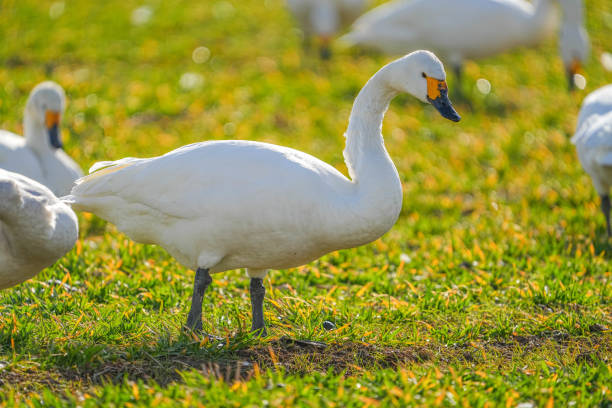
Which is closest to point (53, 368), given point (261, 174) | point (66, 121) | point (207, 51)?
point (261, 174)

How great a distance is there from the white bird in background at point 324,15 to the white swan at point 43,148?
19.5 feet

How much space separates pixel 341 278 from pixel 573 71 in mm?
5883

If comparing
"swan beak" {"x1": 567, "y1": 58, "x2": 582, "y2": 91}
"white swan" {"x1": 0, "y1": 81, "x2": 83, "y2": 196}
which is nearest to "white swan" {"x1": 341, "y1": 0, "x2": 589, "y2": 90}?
"swan beak" {"x1": 567, "y1": 58, "x2": 582, "y2": 91}

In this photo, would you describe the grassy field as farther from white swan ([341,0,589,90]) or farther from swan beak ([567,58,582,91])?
white swan ([341,0,589,90])

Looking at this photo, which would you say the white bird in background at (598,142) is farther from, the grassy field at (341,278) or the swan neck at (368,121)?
the swan neck at (368,121)

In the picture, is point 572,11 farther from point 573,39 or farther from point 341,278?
point 341,278

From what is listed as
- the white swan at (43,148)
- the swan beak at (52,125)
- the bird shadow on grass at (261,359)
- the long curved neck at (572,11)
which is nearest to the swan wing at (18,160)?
the white swan at (43,148)

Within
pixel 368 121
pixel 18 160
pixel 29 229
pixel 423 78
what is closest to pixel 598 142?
pixel 423 78

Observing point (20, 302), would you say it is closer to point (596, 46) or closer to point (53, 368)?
point (53, 368)

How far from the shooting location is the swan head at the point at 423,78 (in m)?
3.97

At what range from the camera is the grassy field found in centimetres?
355

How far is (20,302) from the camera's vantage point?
4.45 metres

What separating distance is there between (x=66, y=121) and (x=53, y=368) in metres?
5.09

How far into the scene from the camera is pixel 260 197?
378 centimetres
